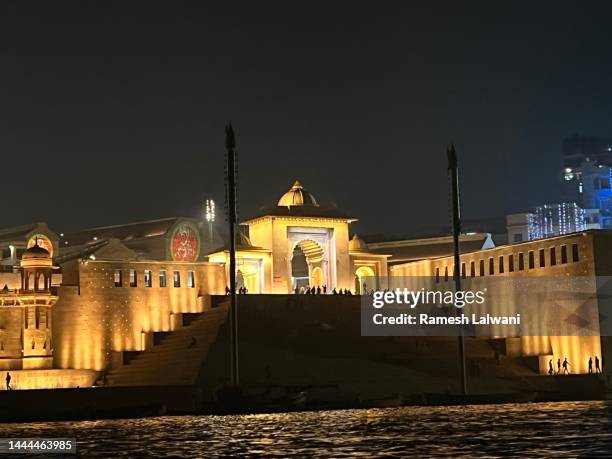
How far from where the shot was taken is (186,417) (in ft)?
137

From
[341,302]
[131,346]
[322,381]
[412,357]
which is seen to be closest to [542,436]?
[322,381]

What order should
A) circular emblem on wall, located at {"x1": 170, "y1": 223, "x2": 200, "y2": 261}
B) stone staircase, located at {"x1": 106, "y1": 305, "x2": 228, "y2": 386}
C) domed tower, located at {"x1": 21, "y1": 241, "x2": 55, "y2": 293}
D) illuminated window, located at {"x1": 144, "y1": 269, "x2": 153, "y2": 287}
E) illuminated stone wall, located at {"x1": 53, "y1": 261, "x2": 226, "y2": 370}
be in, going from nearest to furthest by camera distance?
stone staircase, located at {"x1": 106, "y1": 305, "x2": 228, "y2": 386} → domed tower, located at {"x1": 21, "y1": 241, "x2": 55, "y2": 293} → illuminated stone wall, located at {"x1": 53, "y1": 261, "x2": 226, "y2": 370} → illuminated window, located at {"x1": 144, "y1": 269, "x2": 153, "y2": 287} → circular emblem on wall, located at {"x1": 170, "y1": 223, "x2": 200, "y2": 261}

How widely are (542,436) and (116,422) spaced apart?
16172 mm

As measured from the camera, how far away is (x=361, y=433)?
32.2 meters

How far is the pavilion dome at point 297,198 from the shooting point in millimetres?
69812

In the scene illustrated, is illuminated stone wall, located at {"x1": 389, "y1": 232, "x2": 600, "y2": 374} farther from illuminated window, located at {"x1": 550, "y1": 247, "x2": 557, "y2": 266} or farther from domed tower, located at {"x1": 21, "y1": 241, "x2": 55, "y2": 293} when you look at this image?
domed tower, located at {"x1": 21, "y1": 241, "x2": 55, "y2": 293}

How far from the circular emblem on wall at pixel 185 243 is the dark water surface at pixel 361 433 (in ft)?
155

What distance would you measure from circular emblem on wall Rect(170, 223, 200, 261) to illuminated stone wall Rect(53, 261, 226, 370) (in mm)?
26795

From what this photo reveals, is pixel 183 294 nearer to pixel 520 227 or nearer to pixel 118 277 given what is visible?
pixel 118 277

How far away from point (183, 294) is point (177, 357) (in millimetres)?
8820

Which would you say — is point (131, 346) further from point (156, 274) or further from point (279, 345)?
point (279, 345)

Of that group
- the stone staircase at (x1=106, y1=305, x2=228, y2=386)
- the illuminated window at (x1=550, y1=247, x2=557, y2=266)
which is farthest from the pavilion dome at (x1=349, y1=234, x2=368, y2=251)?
the illuminated window at (x1=550, y1=247, x2=557, y2=266)

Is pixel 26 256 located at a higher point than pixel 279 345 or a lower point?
higher

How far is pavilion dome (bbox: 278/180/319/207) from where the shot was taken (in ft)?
229
